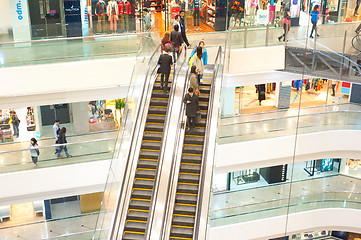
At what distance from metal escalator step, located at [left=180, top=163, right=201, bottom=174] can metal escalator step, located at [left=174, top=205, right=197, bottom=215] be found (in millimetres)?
906

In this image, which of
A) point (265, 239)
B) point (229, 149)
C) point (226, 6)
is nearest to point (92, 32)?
point (229, 149)

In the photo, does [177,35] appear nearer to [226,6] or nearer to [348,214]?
[226,6]

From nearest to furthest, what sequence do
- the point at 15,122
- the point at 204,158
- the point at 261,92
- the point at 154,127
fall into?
1. the point at 204,158
2. the point at 154,127
3. the point at 15,122
4. the point at 261,92

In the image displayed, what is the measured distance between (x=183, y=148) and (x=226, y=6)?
987 centimetres

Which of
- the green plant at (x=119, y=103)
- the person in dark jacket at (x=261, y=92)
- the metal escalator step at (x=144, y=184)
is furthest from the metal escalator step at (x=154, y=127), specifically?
the person in dark jacket at (x=261, y=92)

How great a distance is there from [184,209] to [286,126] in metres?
5.65

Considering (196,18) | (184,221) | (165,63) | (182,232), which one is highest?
(196,18)

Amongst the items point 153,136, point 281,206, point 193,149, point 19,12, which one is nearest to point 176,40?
point 153,136

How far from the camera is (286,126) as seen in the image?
602 inches

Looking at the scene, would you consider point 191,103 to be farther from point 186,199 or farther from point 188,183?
point 186,199

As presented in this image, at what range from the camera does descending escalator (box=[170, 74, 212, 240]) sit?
10.9m

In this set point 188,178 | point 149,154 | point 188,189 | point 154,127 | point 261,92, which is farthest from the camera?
point 261,92

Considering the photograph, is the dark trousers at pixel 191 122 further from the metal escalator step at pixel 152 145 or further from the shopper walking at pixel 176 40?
the shopper walking at pixel 176 40

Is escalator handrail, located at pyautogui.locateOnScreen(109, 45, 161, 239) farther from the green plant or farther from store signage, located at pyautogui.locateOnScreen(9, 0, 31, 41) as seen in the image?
store signage, located at pyautogui.locateOnScreen(9, 0, 31, 41)
